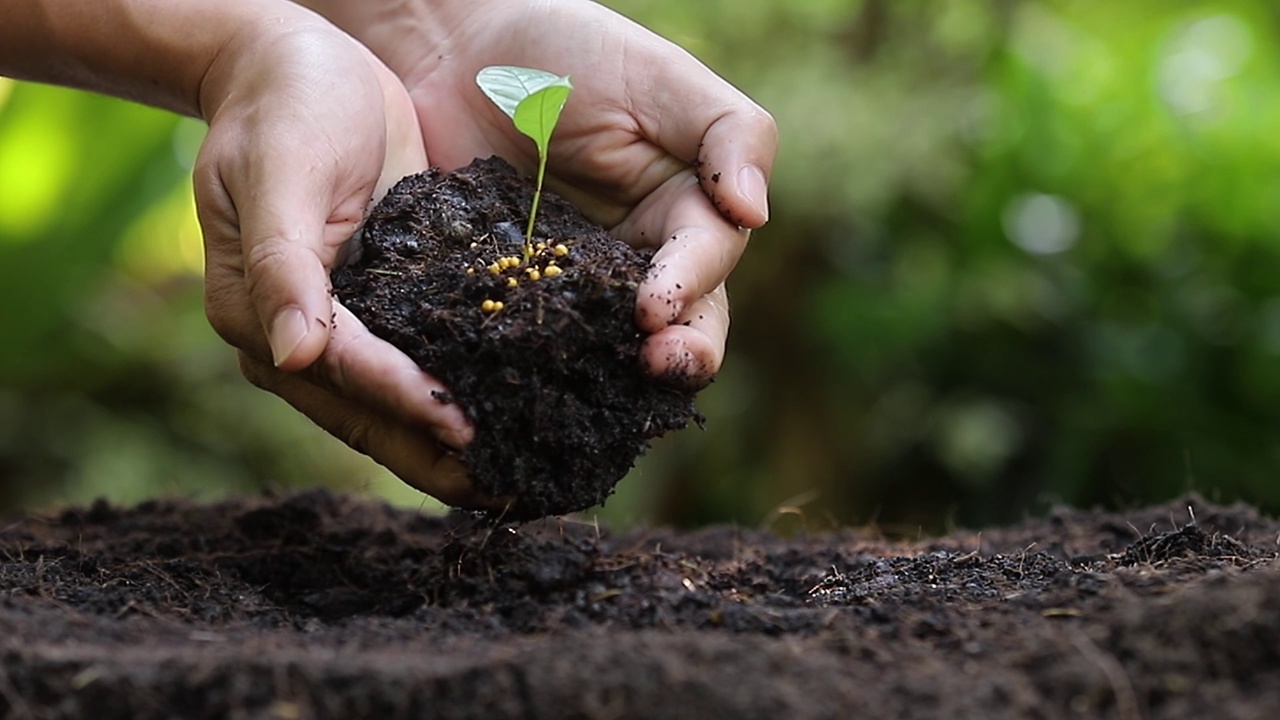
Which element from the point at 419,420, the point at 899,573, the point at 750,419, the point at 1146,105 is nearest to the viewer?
the point at 419,420

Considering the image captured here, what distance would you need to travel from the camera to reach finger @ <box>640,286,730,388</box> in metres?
1.34

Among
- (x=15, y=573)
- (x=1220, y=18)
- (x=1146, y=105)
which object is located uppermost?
(x=1220, y=18)

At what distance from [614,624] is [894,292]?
2632mm

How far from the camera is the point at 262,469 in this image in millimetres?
4160

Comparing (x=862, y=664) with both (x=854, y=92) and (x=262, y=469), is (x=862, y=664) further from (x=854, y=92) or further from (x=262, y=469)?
(x=262, y=469)

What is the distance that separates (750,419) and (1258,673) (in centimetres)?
314

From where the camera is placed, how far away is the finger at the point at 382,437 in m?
1.37

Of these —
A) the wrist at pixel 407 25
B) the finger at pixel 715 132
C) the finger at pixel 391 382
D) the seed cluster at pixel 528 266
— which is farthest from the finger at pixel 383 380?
the wrist at pixel 407 25

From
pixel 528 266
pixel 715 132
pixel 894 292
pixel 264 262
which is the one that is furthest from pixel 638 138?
pixel 894 292

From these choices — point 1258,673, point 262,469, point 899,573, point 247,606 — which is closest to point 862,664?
point 1258,673

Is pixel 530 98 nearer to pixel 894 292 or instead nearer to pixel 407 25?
pixel 407 25

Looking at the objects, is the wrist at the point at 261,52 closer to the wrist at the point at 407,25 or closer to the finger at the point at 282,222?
the finger at the point at 282,222

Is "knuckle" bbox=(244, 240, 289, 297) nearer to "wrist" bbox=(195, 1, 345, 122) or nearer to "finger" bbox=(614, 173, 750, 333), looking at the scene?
"wrist" bbox=(195, 1, 345, 122)

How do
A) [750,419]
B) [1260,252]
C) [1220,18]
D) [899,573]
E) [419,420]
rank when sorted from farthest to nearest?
[1220,18] < [750,419] < [1260,252] < [899,573] < [419,420]
